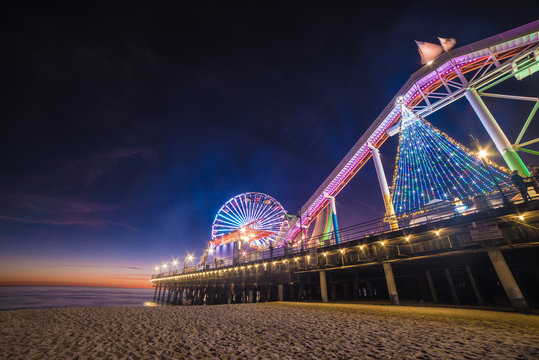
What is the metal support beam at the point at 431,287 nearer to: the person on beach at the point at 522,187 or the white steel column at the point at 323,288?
the person on beach at the point at 522,187

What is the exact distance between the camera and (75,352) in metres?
5.14

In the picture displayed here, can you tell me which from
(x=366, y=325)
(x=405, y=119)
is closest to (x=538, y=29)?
(x=405, y=119)

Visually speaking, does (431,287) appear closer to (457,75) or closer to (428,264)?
(428,264)

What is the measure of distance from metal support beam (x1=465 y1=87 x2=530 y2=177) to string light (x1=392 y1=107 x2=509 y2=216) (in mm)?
760

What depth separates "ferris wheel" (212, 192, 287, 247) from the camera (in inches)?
1885

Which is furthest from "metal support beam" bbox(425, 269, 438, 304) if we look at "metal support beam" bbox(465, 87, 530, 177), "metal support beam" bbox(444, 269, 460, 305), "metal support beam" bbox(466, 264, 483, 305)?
"metal support beam" bbox(465, 87, 530, 177)

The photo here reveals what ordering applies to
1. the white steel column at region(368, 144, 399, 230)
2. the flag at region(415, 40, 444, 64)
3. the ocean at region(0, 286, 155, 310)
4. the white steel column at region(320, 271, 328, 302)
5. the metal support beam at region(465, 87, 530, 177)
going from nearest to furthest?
→ the metal support beam at region(465, 87, 530, 177) < the white steel column at region(320, 271, 328, 302) < the flag at region(415, 40, 444, 64) < the white steel column at region(368, 144, 399, 230) < the ocean at region(0, 286, 155, 310)

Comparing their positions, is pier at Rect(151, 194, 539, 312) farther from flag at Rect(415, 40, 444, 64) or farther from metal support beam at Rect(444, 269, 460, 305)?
flag at Rect(415, 40, 444, 64)

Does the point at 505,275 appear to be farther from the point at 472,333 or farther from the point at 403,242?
the point at 472,333

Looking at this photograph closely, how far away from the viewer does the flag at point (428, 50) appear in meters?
18.3

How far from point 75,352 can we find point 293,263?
648 inches

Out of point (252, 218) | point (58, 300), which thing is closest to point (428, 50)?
point (252, 218)

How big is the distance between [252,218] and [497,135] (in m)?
41.6

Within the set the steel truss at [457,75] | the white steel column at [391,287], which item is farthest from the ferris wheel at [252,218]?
the white steel column at [391,287]
